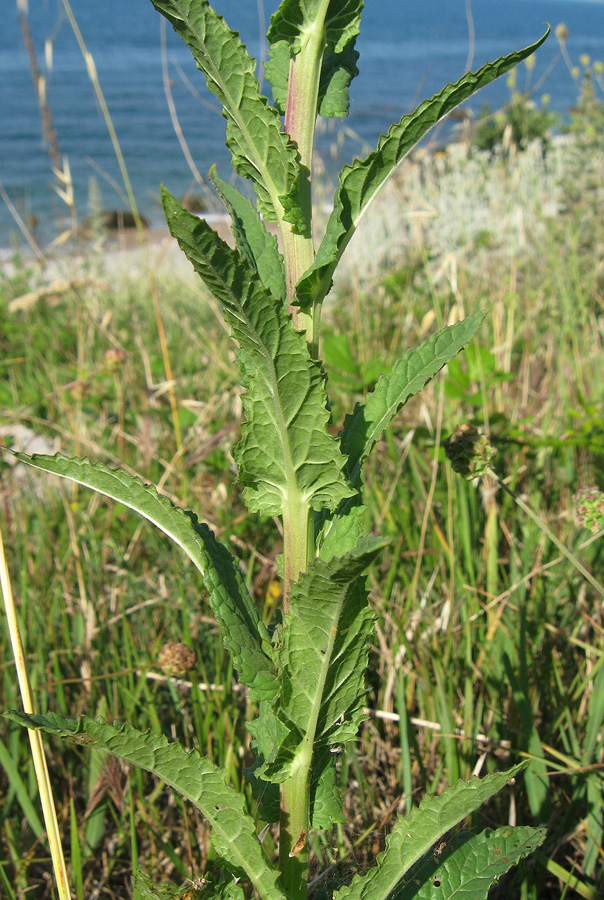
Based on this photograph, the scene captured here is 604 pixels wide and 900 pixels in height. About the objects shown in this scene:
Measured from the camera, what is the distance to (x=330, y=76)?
36.7 inches

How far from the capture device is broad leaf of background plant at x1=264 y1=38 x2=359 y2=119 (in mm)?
920

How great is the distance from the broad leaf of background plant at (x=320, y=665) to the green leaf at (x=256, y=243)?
15.4 inches

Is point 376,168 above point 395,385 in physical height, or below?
above

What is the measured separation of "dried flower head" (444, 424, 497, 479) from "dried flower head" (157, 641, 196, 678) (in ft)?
2.25

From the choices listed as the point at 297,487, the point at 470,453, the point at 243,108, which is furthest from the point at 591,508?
the point at 243,108

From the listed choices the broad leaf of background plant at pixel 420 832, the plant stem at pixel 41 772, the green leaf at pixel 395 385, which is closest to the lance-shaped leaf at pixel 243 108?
the green leaf at pixel 395 385

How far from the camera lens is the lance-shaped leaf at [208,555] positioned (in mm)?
876

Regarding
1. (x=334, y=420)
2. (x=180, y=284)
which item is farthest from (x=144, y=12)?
(x=334, y=420)

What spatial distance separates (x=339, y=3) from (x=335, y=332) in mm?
3090

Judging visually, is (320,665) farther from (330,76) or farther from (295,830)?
(330,76)

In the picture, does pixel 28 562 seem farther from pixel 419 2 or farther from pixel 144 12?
pixel 419 2

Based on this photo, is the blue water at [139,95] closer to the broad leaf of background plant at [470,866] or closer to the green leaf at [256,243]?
the green leaf at [256,243]

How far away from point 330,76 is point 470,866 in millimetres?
1107

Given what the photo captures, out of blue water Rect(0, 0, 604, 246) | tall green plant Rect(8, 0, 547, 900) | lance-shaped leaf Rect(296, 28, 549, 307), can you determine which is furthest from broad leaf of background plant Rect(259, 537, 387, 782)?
blue water Rect(0, 0, 604, 246)
